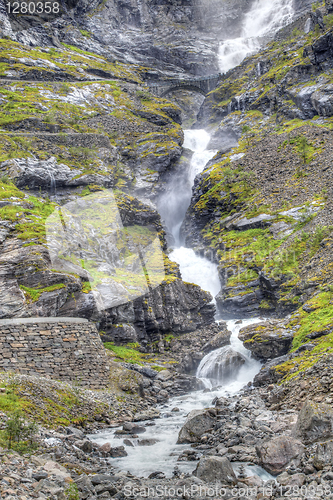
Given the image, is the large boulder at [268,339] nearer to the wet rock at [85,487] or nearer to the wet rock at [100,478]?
the wet rock at [100,478]

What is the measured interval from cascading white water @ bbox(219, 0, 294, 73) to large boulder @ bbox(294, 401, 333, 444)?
292ft

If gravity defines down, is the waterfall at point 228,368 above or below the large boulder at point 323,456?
above

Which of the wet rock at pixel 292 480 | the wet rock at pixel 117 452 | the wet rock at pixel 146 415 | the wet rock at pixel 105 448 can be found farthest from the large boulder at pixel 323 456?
the wet rock at pixel 146 415

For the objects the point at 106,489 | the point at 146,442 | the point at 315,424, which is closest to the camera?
the point at 106,489

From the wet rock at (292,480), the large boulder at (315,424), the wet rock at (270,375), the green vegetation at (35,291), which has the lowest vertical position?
the wet rock at (292,480)

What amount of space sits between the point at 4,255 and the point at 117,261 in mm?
9896

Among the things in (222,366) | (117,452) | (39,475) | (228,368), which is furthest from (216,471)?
(222,366)

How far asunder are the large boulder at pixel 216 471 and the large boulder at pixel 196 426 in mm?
3358

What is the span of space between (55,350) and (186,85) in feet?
242

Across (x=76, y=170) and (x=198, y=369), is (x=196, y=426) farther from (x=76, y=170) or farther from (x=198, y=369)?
(x=76, y=170)

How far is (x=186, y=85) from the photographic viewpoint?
249 ft

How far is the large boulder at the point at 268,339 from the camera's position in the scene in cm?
1675

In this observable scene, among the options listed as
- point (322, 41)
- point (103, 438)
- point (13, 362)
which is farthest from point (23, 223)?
point (322, 41)

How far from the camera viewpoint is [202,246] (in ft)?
124
